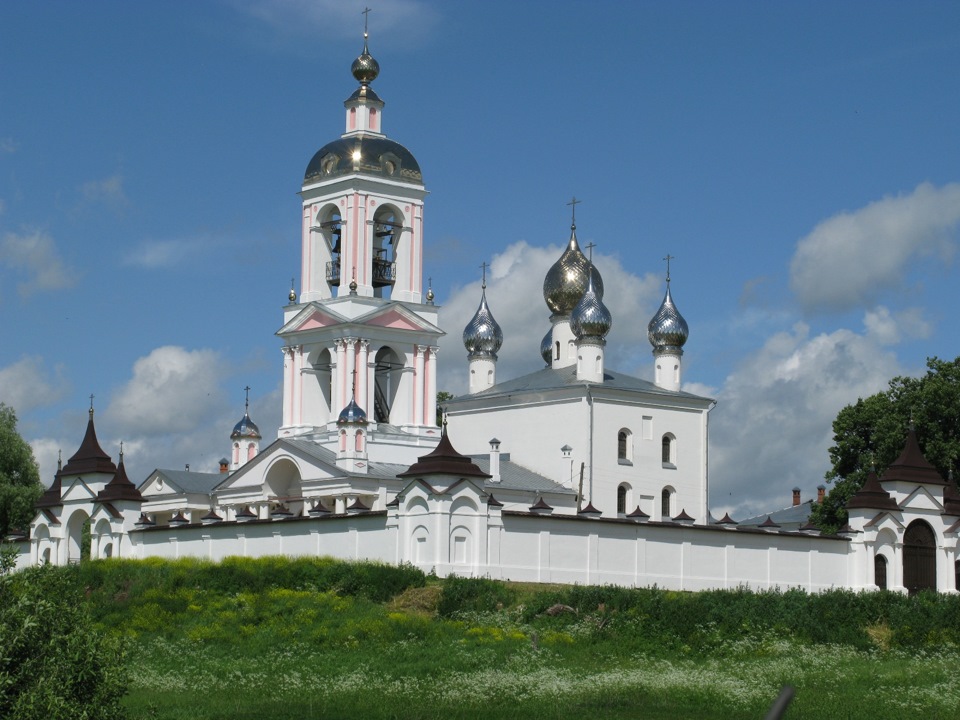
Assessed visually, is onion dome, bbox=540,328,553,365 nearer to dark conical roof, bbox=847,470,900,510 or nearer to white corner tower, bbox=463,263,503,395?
white corner tower, bbox=463,263,503,395

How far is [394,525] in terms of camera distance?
3659 centimetres

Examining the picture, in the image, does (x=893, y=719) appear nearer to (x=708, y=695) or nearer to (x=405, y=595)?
(x=708, y=695)

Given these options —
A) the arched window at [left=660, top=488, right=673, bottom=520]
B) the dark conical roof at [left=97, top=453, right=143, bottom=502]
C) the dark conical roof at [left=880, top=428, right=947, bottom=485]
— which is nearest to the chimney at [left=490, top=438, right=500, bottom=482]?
the arched window at [left=660, top=488, right=673, bottom=520]

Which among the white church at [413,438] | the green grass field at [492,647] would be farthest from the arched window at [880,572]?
the green grass field at [492,647]

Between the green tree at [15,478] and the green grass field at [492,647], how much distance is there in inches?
737

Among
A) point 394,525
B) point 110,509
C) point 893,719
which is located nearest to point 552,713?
point 893,719

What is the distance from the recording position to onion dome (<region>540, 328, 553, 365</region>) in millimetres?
59384

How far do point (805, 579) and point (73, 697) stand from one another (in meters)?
25.2

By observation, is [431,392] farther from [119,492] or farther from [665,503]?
[119,492]

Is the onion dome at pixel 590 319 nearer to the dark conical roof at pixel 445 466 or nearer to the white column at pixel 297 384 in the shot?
the white column at pixel 297 384

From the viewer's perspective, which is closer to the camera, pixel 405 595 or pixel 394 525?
pixel 405 595

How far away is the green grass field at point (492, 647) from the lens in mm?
24406

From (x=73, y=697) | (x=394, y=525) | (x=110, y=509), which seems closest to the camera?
(x=73, y=697)

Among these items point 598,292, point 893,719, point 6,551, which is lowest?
point 893,719
